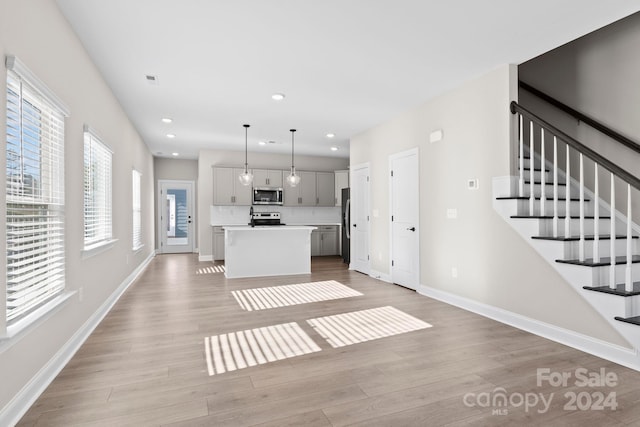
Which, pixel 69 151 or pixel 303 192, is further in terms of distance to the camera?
pixel 303 192

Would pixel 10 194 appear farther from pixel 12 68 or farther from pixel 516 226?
pixel 516 226

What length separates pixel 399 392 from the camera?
225 cm

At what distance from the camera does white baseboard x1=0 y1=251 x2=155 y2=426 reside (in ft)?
6.27

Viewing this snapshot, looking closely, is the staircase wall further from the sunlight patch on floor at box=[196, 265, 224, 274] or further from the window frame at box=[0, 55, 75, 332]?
the sunlight patch on floor at box=[196, 265, 224, 274]

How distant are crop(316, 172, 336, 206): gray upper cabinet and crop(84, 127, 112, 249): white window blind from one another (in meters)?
5.41

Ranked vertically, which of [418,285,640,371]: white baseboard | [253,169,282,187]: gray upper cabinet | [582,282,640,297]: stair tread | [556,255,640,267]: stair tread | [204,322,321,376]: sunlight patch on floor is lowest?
[204,322,321,376]: sunlight patch on floor

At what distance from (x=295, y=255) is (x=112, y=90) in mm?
3798

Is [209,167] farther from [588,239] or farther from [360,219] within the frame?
[588,239]

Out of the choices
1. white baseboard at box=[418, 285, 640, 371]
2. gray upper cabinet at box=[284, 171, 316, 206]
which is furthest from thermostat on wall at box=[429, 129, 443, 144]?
gray upper cabinet at box=[284, 171, 316, 206]

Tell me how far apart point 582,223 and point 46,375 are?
421cm

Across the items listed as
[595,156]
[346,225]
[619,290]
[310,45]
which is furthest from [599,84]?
[346,225]

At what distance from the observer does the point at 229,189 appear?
852cm

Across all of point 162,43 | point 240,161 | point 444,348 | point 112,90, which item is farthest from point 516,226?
point 240,161

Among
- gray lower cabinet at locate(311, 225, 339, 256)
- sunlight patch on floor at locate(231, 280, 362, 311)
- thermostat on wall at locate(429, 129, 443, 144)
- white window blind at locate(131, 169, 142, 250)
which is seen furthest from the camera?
gray lower cabinet at locate(311, 225, 339, 256)
